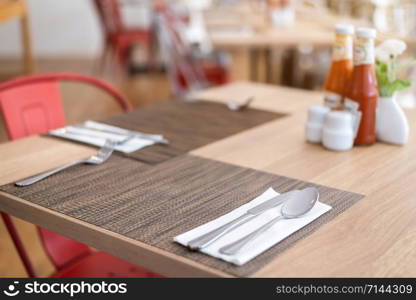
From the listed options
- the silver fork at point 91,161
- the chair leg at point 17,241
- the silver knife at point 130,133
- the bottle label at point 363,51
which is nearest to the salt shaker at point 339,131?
the bottle label at point 363,51

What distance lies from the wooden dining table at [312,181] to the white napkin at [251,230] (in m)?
0.03

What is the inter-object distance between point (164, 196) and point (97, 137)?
15.9 inches

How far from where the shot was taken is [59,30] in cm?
680

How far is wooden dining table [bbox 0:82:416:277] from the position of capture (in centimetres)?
85

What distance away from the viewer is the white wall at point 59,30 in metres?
6.67

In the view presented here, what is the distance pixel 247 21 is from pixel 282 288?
345 centimetres

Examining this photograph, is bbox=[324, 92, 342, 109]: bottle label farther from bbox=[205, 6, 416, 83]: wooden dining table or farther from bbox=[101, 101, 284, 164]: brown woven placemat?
bbox=[205, 6, 416, 83]: wooden dining table

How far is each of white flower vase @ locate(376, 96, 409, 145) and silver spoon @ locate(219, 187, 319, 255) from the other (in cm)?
41

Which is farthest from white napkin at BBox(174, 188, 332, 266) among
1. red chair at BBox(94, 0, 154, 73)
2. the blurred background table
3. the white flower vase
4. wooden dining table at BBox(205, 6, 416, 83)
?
red chair at BBox(94, 0, 154, 73)

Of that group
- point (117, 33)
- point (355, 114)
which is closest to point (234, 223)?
point (355, 114)

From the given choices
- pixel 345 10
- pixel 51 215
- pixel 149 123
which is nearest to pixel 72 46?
pixel 345 10

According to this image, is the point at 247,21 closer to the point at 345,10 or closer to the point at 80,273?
the point at 345,10

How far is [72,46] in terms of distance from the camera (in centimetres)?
686

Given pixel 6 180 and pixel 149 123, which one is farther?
pixel 149 123
